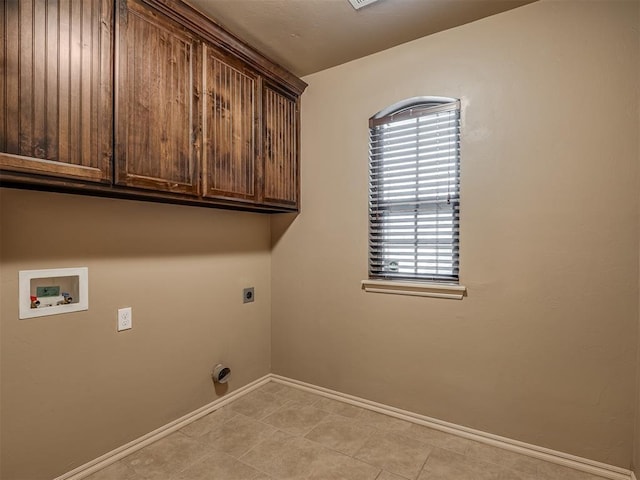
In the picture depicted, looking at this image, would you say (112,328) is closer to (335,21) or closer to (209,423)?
(209,423)

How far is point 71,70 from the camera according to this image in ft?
4.70

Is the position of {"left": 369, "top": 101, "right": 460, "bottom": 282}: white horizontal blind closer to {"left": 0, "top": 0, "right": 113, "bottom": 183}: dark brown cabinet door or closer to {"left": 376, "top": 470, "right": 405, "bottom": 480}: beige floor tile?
{"left": 376, "top": 470, "right": 405, "bottom": 480}: beige floor tile

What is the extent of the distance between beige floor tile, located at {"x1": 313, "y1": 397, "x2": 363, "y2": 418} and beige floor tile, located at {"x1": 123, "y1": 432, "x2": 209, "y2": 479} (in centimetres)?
86

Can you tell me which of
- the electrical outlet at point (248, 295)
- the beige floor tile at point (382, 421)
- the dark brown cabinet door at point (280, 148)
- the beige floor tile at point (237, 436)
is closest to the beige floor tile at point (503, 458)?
the beige floor tile at point (382, 421)

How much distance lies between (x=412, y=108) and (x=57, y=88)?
6.49 ft

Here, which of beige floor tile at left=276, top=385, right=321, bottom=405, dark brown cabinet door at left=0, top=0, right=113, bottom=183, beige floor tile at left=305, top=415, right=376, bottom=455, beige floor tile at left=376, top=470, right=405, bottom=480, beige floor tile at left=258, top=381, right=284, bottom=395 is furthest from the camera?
beige floor tile at left=258, top=381, right=284, bottom=395

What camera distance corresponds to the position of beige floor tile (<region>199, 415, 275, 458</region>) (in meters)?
1.97

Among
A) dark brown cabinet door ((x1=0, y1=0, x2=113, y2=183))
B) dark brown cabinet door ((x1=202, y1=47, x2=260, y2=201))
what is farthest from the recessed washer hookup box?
dark brown cabinet door ((x1=202, y1=47, x2=260, y2=201))

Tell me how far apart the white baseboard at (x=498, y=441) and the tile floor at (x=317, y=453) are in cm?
4

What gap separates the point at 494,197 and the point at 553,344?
34.7 inches

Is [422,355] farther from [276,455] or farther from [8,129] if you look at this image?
[8,129]

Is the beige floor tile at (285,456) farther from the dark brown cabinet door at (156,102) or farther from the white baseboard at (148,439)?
the dark brown cabinet door at (156,102)

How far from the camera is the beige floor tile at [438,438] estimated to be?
2006mm

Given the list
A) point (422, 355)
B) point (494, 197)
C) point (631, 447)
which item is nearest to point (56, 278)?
point (422, 355)
